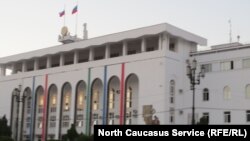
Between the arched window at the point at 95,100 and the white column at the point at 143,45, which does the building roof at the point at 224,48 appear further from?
the arched window at the point at 95,100

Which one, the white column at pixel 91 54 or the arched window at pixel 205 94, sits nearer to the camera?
the arched window at pixel 205 94

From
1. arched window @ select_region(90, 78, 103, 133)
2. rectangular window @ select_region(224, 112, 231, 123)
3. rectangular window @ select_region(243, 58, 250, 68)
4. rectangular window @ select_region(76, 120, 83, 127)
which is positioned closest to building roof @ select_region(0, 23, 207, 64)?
arched window @ select_region(90, 78, 103, 133)

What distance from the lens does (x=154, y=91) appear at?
130 ft

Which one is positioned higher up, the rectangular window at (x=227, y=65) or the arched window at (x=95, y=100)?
the rectangular window at (x=227, y=65)

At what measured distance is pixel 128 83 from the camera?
43656 mm

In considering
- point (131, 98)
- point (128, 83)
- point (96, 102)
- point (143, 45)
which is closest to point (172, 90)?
point (131, 98)

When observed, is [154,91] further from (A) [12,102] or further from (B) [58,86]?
(A) [12,102]

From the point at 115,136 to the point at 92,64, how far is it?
37.6 metres

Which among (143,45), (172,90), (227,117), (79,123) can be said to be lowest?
(79,123)

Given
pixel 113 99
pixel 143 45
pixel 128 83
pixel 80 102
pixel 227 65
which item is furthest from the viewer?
pixel 80 102

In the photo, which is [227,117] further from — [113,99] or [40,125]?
[40,125]

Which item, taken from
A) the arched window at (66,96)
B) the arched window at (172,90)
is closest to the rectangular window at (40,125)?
the arched window at (66,96)

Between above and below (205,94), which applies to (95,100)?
below

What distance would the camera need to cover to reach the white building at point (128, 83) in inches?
1531
